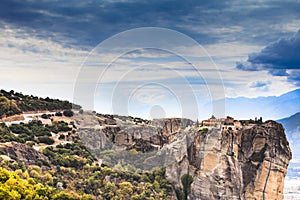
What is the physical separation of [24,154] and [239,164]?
58.3 ft

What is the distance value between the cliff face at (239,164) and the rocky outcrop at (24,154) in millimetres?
11397

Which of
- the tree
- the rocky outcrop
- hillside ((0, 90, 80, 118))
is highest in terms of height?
hillside ((0, 90, 80, 118))

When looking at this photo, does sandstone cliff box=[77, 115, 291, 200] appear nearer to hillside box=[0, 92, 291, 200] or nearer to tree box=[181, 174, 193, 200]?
hillside box=[0, 92, 291, 200]

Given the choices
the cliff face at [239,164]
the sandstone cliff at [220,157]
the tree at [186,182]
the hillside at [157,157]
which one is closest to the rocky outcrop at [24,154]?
the hillside at [157,157]

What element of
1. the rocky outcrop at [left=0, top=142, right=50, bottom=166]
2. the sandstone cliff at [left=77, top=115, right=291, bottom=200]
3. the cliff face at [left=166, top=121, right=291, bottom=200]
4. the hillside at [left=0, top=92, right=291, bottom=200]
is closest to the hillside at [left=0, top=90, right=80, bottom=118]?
the hillside at [left=0, top=92, right=291, bottom=200]

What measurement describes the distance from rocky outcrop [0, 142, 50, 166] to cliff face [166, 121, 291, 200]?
11.4 meters

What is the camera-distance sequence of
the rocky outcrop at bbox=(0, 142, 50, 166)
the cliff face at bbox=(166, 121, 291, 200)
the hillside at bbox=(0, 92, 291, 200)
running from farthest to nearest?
the cliff face at bbox=(166, 121, 291, 200) < the hillside at bbox=(0, 92, 291, 200) < the rocky outcrop at bbox=(0, 142, 50, 166)

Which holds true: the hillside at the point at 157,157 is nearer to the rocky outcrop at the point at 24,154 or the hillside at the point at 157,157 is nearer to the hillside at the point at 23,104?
A: the rocky outcrop at the point at 24,154

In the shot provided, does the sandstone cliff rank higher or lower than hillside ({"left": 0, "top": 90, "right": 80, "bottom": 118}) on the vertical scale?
lower

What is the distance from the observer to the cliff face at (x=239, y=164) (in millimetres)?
41875

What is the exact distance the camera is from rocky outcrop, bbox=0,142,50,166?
36.6m

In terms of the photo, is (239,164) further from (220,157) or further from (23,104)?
(23,104)

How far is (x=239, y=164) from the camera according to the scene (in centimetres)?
4278

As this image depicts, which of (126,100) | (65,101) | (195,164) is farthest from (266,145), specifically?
(65,101)
